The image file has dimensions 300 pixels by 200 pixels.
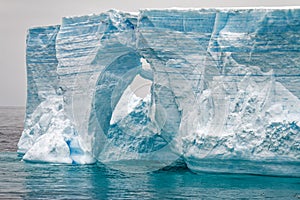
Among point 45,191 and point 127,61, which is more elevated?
point 127,61

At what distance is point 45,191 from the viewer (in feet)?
52.9

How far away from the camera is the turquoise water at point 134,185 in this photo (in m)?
15.6

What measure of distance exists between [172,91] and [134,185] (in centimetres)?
256

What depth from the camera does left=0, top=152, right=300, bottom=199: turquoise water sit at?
51.1 feet

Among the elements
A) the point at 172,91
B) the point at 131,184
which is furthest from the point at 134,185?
the point at 172,91

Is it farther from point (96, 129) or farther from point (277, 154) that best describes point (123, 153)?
point (277, 154)

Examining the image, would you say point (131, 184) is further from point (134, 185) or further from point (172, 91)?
point (172, 91)

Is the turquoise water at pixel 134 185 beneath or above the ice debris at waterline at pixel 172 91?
beneath

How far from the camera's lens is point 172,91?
60.7 ft

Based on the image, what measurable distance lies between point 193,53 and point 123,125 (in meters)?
3.55

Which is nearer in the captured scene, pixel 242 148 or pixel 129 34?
pixel 242 148

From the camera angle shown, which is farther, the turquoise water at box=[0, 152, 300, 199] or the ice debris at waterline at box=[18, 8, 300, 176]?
the ice debris at waterline at box=[18, 8, 300, 176]

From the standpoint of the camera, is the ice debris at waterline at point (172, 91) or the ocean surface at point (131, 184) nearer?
the ocean surface at point (131, 184)

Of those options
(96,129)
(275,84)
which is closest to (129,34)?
(96,129)
